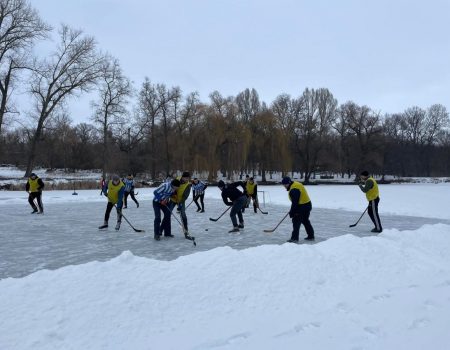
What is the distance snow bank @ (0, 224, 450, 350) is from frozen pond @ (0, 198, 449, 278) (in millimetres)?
1762

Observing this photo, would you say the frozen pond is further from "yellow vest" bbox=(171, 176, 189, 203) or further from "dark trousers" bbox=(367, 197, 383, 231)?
"yellow vest" bbox=(171, 176, 189, 203)

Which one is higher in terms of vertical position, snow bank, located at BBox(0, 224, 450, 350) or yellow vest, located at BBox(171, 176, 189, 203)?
yellow vest, located at BBox(171, 176, 189, 203)

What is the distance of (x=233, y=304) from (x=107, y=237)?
552cm

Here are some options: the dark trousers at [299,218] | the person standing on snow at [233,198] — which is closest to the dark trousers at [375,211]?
the dark trousers at [299,218]

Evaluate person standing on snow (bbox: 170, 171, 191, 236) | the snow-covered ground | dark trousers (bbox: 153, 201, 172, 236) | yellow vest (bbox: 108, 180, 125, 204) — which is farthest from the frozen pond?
yellow vest (bbox: 108, 180, 125, 204)

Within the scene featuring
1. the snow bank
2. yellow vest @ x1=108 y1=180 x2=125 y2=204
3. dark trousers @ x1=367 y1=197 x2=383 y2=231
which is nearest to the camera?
the snow bank

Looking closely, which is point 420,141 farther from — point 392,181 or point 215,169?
point 215,169

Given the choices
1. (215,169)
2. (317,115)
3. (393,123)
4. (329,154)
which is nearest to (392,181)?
(329,154)

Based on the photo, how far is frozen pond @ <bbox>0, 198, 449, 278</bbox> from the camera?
703 cm

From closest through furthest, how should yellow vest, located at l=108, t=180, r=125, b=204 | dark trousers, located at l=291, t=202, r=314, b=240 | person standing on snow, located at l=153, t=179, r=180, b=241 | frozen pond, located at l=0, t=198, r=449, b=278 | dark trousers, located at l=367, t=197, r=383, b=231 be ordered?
frozen pond, located at l=0, t=198, r=449, b=278
dark trousers, located at l=291, t=202, r=314, b=240
person standing on snow, located at l=153, t=179, r=180, b=241
dark trousers, located at l=367, t=197, r=383, b=231
yellow vest, located at l=108, t=180, r=125, b=204

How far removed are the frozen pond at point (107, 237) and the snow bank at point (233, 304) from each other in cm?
176

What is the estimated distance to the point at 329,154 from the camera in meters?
53.5

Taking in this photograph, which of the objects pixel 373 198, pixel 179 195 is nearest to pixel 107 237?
pixel 179 195

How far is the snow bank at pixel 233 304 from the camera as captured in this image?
377cm
